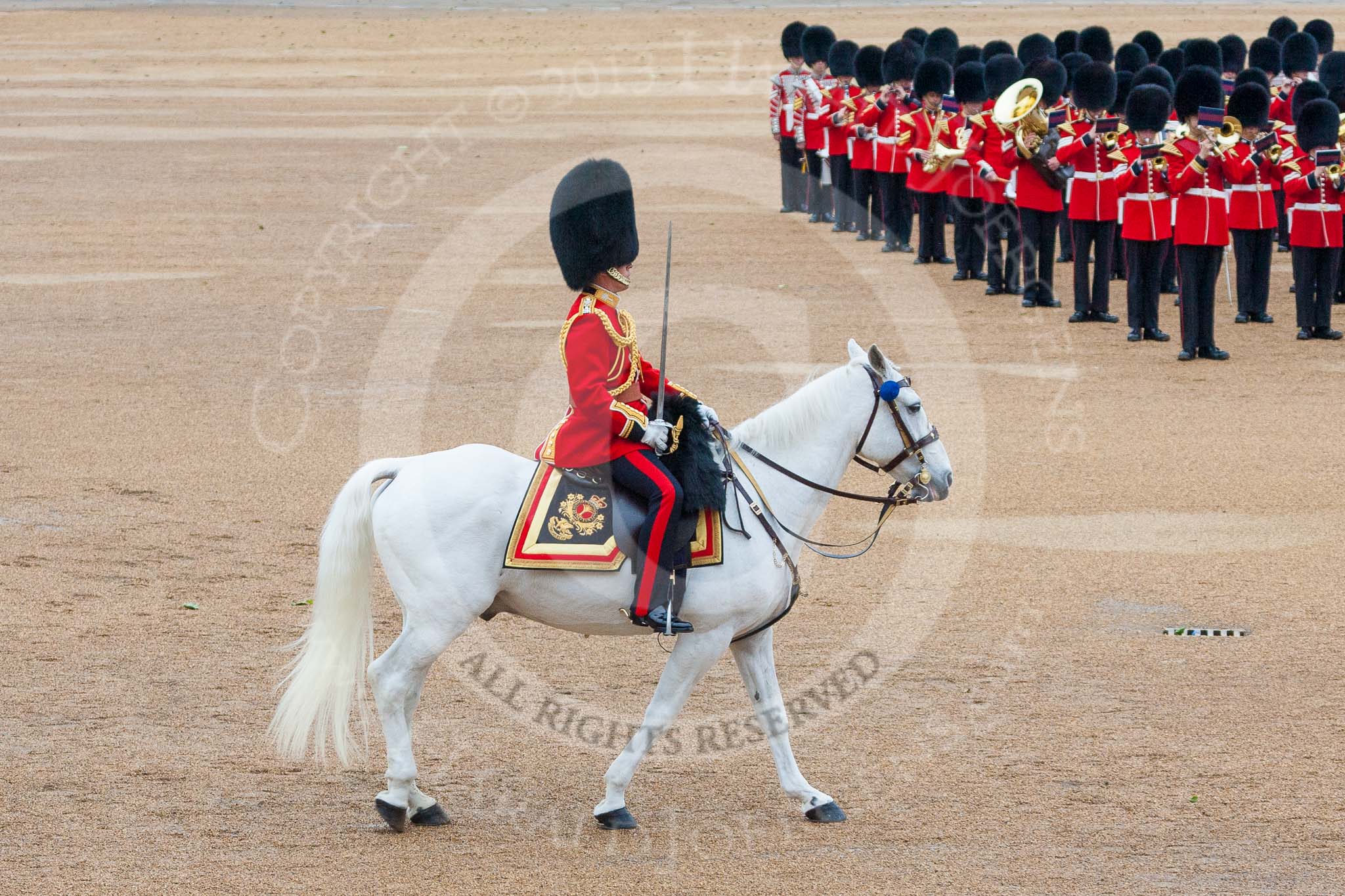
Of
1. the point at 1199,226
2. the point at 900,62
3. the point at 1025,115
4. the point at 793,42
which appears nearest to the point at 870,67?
the point at 900,62

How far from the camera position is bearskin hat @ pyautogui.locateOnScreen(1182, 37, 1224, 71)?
16.2 meters

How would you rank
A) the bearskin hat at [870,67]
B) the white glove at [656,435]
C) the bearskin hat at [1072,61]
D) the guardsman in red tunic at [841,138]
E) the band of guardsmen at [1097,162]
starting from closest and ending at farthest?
the white glove at [656,435] → the band of guardsmen at [1097,162] → the bearskin hat at [1072,61] → the bearskin hat at [870,67] → the guardsman in red tunic at [841,138]

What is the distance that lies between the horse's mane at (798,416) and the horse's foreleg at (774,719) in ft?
1.99

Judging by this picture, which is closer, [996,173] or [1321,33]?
[996,173]

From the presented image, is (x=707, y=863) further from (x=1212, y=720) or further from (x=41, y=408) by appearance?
(x=41, y=408)

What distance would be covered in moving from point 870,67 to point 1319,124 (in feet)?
21.8

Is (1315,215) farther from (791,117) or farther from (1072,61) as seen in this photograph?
(791,117)

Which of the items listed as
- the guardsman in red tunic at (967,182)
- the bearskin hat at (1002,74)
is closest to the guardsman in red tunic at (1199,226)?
the bearskin hat at (1002,74)

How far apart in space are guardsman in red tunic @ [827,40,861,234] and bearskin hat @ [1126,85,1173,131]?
18.9 ft

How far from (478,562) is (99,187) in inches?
684

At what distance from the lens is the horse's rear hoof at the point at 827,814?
5.11 meters

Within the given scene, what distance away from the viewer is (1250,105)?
500 inches

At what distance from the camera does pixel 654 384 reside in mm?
5160

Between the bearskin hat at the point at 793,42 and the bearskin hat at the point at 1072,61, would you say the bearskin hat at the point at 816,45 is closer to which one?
the bearskin hat at the point at 793,42
